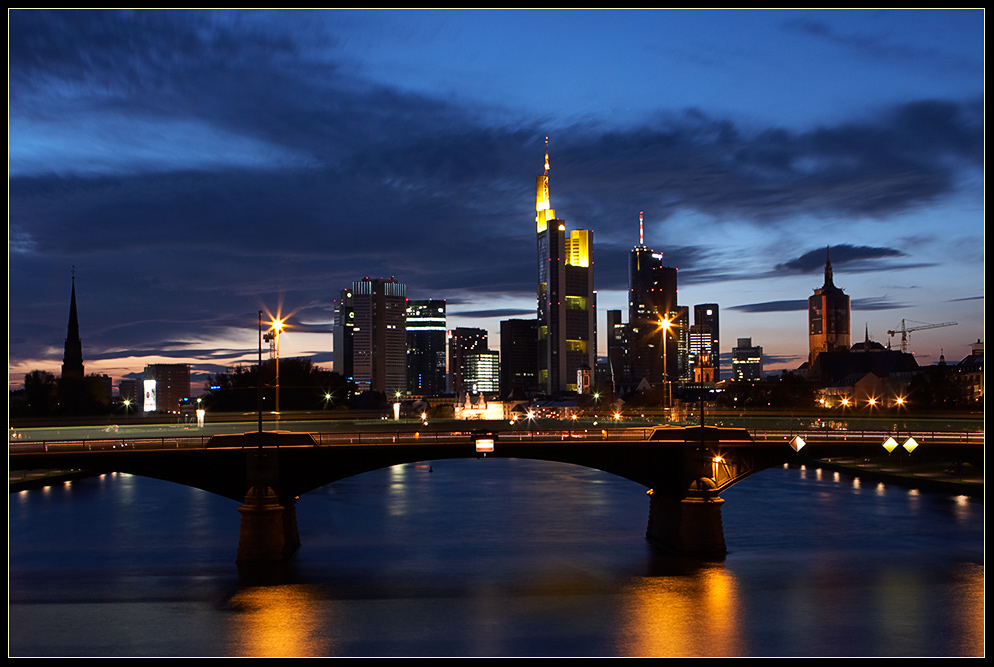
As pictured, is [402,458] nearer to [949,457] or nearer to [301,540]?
[301,540]

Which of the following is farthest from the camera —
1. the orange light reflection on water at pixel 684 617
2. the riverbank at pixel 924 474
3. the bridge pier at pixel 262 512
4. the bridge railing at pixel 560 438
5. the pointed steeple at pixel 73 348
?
the pointed steeple at pixel 73 348

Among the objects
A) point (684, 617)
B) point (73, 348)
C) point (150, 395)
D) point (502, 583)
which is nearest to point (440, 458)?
point (502, 583)

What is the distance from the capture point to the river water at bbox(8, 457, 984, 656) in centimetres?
3875

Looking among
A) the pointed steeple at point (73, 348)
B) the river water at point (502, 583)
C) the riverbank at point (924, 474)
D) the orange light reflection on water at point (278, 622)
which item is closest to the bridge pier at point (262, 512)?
the river water at point (502, 583)

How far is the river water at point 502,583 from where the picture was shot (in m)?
38.8

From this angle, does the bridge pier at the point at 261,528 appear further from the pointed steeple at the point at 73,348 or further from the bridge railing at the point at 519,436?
the pointed steeple at the point at 73,348

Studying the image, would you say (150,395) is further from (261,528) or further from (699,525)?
(699,525)

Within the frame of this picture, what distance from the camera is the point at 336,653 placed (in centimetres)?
3678

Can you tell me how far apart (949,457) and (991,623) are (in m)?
40.9

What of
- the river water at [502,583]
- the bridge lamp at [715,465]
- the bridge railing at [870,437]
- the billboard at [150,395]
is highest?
the billboard at [150,395]

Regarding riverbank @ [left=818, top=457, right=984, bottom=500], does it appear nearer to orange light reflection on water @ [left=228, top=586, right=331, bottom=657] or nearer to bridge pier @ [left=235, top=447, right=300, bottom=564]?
bridge pier @ [left=235, top=447, right=300, bottom=564]

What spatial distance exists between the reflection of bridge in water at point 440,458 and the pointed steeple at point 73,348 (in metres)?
139

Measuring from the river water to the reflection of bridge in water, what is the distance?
2.50m

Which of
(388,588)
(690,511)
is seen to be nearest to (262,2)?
(388,588)
